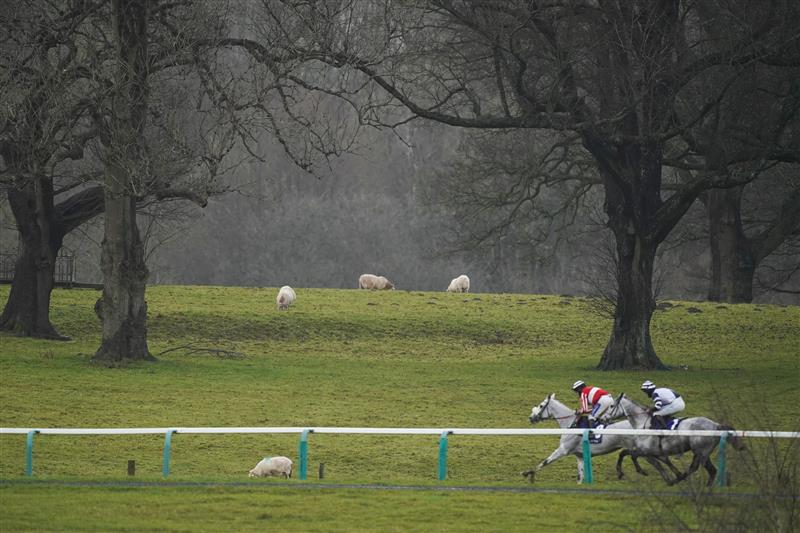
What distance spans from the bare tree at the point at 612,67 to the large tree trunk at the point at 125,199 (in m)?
4.06

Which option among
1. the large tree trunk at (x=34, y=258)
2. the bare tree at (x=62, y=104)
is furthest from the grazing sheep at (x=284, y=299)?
the bare tree at (x=62, y=104)

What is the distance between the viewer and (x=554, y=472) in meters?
23.2

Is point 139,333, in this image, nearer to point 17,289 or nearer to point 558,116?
point 17,289

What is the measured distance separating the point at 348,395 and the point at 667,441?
12.7 meters

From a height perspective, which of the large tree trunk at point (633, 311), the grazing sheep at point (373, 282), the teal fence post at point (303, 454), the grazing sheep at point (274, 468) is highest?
the grazing sheep at point (373, 282)

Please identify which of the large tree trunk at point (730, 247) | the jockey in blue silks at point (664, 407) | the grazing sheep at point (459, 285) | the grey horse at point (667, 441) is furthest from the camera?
the grazing sheep at point (459, 285)

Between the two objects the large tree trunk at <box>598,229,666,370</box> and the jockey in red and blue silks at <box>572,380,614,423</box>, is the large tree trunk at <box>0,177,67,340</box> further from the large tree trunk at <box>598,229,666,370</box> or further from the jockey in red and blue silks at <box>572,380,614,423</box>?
the jockey in red and blue silks at <box>572,380,614,423</box>

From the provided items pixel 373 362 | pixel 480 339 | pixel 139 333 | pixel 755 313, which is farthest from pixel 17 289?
pixel 755 313

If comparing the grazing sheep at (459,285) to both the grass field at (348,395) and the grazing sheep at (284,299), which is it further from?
the grazing sheep at (284,299)

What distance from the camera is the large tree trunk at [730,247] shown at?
5062 cm

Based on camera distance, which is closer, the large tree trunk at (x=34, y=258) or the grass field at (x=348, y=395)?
the grass field at (x=348, y=395)

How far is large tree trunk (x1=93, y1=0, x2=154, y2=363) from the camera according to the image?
1241 inches

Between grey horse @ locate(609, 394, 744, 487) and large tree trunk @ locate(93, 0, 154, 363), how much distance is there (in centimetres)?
1461

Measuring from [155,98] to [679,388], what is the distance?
47.3ft
